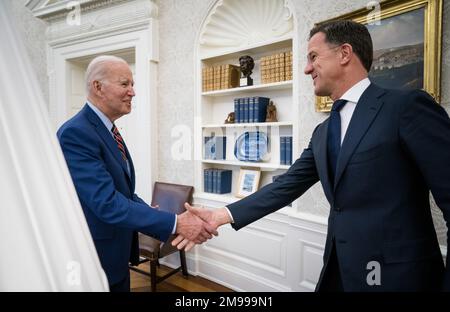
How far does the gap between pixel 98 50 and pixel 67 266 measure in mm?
4374

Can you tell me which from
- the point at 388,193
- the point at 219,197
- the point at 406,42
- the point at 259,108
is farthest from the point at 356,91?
the point at 219,197

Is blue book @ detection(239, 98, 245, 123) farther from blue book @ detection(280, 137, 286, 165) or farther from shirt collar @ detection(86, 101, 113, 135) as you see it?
shirt collar @ detection(86, 101, 113, 135)

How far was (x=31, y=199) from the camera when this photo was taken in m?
0.35

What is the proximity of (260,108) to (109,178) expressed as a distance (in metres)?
1.89

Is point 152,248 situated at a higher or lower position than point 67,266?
lower

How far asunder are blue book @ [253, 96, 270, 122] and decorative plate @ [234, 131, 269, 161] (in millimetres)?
195

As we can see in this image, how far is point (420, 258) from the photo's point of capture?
3.75 ft

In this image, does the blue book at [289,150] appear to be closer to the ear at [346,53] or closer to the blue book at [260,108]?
the blue book at [260,108]

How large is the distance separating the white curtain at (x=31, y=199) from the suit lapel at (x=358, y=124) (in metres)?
1.02

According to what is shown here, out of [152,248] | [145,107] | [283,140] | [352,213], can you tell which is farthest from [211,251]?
[352,213]

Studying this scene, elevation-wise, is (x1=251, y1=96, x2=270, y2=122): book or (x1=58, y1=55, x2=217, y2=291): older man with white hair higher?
(x1=251, y1=96, x2=270, y2=122): book

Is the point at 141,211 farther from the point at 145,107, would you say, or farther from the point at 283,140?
the point at 145,107

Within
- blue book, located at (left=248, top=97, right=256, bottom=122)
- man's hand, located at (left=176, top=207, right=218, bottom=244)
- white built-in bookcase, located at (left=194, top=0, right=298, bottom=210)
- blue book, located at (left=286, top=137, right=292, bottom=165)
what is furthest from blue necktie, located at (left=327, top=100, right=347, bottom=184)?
blue book, located at (left=248, top=97, right=256, bottom=122)

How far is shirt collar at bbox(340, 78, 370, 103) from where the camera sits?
1.34m
